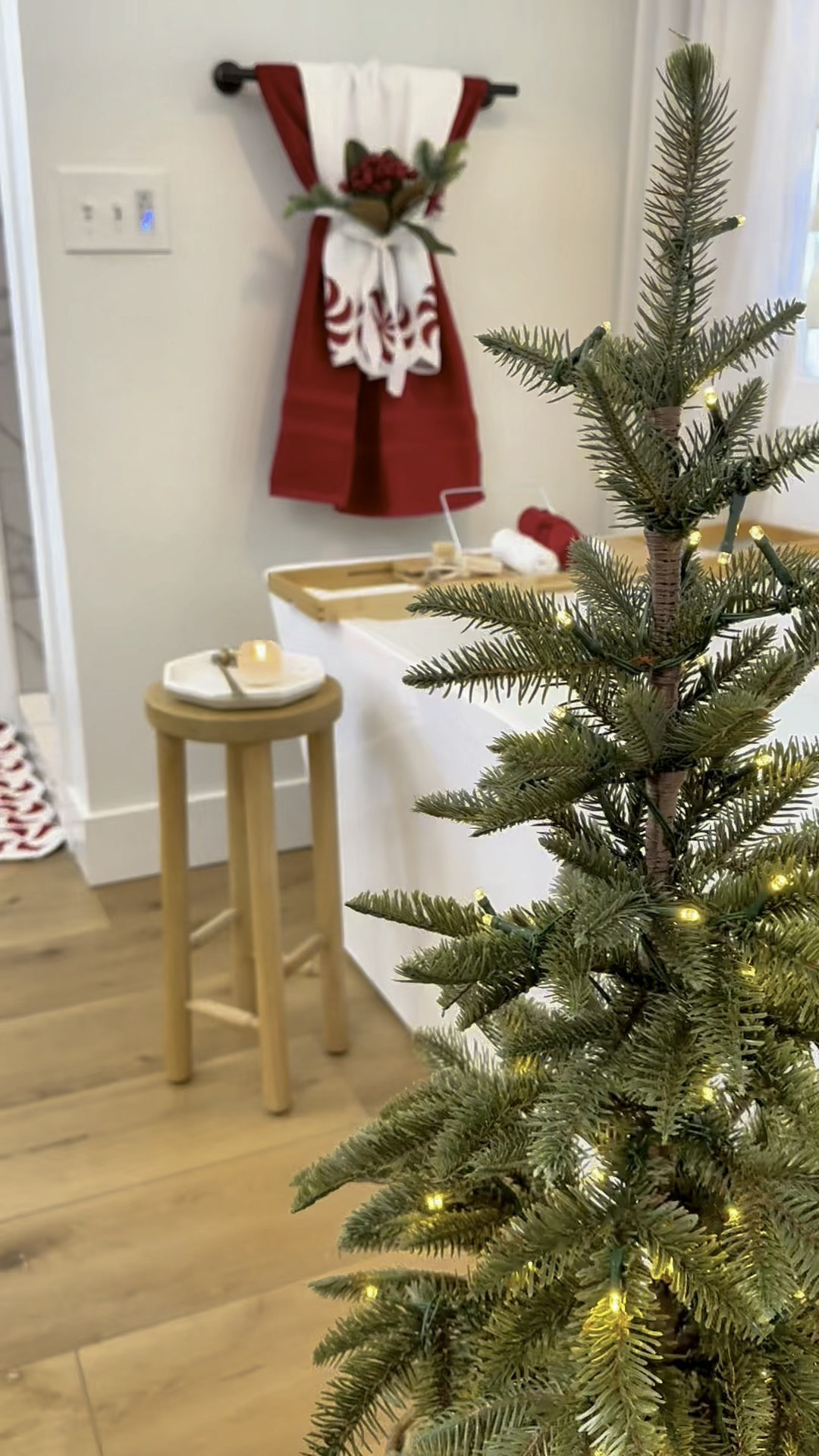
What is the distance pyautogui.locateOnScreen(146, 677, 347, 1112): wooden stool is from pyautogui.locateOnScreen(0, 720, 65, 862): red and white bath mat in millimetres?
892

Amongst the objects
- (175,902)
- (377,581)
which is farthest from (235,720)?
(377,581)

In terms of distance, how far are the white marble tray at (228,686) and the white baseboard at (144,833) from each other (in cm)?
79

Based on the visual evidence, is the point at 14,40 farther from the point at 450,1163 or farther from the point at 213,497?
the point at 450,1163

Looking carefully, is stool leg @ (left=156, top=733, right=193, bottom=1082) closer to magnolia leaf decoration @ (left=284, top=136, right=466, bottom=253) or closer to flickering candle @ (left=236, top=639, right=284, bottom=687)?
flickering candle @ (left=236, top=639, right=284, bottom=687)

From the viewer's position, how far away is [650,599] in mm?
688

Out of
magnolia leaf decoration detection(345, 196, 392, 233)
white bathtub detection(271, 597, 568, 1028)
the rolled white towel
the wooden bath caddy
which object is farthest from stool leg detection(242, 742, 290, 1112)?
magnolia leaf decoration detection(345, 196, 392, 233)

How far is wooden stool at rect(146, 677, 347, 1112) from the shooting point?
168 cm

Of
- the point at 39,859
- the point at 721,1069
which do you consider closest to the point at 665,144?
the point at 721,1069

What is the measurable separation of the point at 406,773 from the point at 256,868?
0.83ft

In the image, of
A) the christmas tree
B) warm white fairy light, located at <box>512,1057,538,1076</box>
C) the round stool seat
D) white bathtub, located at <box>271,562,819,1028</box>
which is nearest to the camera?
the christmas tree

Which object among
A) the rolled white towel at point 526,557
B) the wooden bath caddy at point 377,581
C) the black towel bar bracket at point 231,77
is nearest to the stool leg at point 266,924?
the wooden bath caddy at point 377,581

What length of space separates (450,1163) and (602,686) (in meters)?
0.28

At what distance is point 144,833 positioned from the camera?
2.57 metres

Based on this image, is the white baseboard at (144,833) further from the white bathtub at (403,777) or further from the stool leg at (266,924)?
the stool leg at (266,924)
